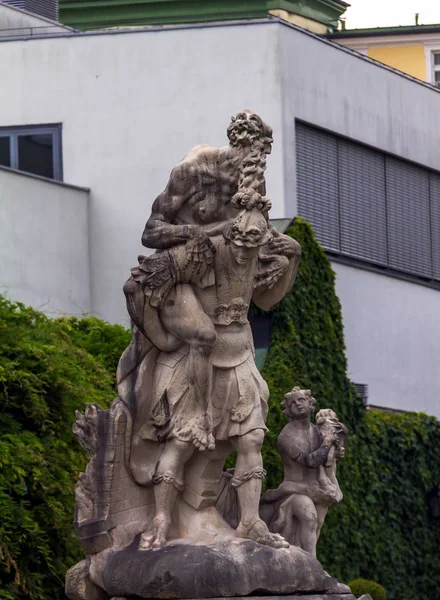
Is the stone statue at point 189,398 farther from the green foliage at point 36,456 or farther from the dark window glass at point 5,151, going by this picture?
the dark window glass at point 5,151

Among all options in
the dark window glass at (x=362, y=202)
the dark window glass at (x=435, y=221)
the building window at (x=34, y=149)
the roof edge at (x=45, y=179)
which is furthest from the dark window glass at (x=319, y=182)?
the building window at (x=34, y=149)

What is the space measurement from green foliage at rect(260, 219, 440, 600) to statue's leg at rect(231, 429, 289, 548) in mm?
10143

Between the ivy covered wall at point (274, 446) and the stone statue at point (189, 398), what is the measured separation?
2804 millimetres

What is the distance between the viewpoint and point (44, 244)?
25.2 meters

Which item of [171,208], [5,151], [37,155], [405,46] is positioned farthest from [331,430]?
[405,46]

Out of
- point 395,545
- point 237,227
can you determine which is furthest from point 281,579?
point 395,545

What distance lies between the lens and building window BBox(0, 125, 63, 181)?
87.8 ft

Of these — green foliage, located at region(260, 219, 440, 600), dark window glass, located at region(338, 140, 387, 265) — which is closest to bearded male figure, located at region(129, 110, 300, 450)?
green foliage, located at region(260, 219, 440, 600)

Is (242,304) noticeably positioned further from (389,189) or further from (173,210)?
(389,189)

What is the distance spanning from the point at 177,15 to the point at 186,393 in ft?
73.3

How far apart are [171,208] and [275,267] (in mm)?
785

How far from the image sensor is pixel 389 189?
2883cm

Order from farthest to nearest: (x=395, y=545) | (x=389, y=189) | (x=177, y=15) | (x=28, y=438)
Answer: (x=177, y=15)
(x=389, y=189)
(x=395, y=545)
(x=28, y=438)

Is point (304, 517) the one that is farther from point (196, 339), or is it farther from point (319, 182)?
point (319, 182)
